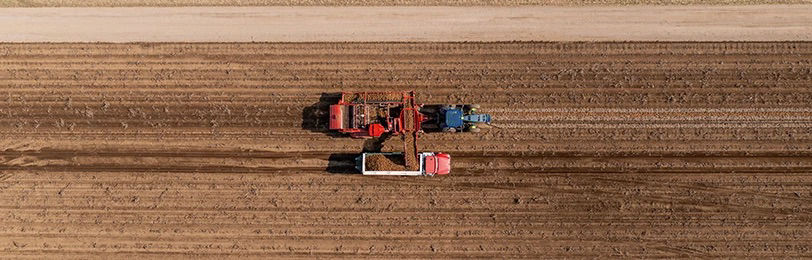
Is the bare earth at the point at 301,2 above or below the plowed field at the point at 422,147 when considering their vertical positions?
above

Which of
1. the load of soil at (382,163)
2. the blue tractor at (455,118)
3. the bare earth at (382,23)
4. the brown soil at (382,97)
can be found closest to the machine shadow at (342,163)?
the load of soil at (382,163)

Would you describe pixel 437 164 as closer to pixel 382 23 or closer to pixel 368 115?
pixel 368 115

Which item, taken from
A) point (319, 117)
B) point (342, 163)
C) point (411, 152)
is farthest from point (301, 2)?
point (411, 152)

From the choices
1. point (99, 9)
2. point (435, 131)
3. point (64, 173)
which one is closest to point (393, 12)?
point (435, 131)

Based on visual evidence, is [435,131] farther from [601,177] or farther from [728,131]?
[728,131]

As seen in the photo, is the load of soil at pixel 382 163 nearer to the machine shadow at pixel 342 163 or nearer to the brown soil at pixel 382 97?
the machine shadow at pixel 342 163

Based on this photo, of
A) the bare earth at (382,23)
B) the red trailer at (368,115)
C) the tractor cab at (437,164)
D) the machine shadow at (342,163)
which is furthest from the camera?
the bare earth at (382,23)

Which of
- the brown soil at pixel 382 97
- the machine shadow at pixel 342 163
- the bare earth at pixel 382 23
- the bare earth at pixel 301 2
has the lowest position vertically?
the machine shadow at pixel 342 163
